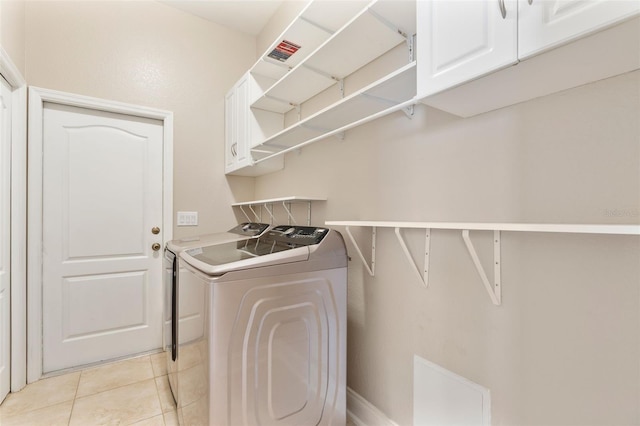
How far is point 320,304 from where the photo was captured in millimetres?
1429

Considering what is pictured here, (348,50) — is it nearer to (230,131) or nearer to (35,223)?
(230,131)

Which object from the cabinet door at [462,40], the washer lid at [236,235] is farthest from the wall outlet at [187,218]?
the cabinet door at [462,40]

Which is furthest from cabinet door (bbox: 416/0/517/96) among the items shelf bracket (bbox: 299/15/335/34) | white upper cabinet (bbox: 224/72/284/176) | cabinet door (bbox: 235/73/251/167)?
cabinet door (bbox: 235/73/251/167)

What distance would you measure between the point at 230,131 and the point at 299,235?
59.2 inches

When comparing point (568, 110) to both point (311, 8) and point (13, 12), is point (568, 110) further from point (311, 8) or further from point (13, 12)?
point (13, 12)

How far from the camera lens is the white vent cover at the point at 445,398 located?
1.12 m

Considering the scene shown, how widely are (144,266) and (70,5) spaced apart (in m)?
2.03

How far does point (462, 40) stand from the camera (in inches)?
35.1

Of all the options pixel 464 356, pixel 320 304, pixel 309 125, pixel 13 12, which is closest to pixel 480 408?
pixel 464 356

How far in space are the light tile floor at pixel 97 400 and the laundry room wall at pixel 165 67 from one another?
1101 millimetres

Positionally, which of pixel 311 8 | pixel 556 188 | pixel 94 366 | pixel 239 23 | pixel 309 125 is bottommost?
pixel 94 366

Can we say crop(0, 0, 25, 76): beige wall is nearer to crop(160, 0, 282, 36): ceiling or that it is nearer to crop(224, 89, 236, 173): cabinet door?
crop(160, 0, 282, 36): ceiling

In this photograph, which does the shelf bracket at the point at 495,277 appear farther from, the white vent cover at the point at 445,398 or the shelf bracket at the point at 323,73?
the shelf bracket at the point at 323,73

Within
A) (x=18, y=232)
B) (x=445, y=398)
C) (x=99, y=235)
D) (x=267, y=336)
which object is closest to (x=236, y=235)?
(x=267, y=336)
